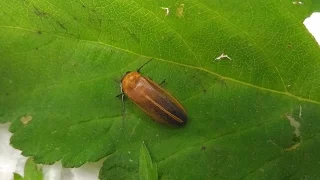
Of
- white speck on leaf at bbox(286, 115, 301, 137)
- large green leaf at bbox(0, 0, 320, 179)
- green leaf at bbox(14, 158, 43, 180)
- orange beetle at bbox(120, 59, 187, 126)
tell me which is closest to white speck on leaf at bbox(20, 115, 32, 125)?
large green leaf at bbox(0, 0, 320, 179)

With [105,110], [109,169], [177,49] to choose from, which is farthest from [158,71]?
[109,169]

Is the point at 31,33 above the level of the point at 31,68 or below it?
above

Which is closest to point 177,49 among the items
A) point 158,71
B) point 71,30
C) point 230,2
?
point 158,71

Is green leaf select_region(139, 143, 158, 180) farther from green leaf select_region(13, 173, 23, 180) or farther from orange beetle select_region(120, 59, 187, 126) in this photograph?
green leaf select_region(13, 173, 23, 180)

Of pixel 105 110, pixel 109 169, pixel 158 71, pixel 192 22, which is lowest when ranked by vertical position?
pixel 109 169

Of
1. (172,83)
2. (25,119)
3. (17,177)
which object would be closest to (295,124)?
(172,83)

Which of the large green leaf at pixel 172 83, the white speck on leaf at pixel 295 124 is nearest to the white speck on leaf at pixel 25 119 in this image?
the large green leaf at pixel 172 83

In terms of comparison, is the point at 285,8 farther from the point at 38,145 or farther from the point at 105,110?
the point at 38,145
